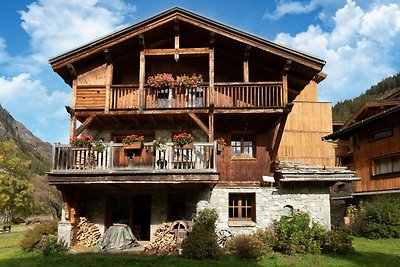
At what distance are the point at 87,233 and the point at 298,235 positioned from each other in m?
8.57

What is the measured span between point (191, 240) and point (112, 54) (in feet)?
28.8

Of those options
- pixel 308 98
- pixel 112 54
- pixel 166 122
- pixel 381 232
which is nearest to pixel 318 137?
pixel 308 98

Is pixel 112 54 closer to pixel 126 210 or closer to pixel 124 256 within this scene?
pixel 126 210

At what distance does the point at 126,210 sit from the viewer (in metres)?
18.4

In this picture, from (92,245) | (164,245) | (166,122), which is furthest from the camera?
(166,122)

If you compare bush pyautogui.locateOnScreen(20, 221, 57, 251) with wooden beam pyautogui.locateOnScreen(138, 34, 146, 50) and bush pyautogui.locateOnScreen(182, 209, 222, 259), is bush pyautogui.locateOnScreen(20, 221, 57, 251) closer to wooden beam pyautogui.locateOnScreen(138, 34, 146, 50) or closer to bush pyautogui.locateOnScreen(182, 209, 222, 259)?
bush pyautogui.locateOnScreen(182, 209, 222, 259)

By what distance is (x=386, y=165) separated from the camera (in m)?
23.0

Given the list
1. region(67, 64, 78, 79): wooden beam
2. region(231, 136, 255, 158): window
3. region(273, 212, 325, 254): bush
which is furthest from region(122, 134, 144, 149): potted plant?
region(273, 212, 325, 254): bush

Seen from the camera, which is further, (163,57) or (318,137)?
(318,137)

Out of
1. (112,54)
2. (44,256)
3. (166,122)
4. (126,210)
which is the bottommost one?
(44,256)

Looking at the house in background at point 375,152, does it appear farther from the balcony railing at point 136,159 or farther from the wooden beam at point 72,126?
the wooden beam at point 72,126

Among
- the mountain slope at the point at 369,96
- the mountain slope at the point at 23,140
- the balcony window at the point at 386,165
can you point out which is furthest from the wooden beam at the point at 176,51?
the mountain slope at the point at 23,140

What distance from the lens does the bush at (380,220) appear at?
18578 millimetres

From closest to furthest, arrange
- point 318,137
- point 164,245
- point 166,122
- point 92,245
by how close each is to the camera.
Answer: point 164,245, point 92,245, point 166,122, point 318,137
